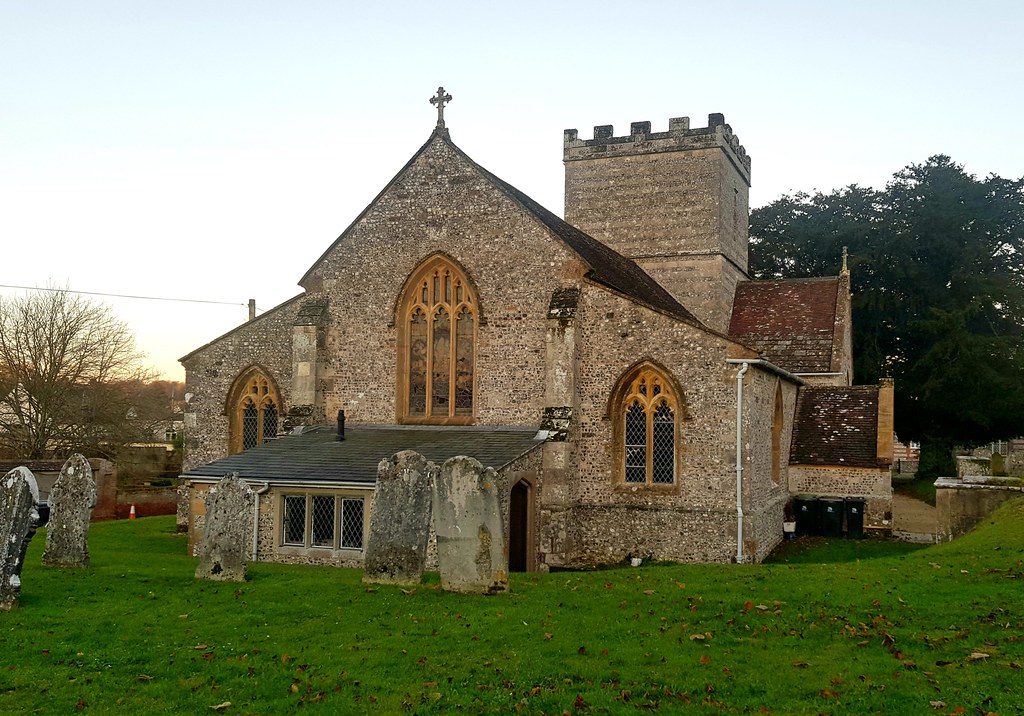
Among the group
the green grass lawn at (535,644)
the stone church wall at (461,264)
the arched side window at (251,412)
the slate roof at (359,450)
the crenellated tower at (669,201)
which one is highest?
the crenellated tower at (669,201)

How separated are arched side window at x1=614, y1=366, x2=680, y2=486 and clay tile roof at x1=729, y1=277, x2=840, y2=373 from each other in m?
10.8

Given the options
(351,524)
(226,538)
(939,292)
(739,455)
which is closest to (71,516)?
(226,538)

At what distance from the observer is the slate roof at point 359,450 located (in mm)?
18469

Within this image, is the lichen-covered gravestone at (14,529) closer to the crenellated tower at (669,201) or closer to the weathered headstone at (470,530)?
the weathered headstone at (470,530)

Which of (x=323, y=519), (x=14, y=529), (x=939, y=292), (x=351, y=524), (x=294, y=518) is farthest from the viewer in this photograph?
(x=939, y=292)

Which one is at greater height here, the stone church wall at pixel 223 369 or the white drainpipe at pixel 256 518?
the stone church wall at pixel 223 369

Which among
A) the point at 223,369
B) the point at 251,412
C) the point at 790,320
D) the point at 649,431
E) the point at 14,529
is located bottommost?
the point at 14,529

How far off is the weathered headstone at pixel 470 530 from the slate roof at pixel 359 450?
4888 mm

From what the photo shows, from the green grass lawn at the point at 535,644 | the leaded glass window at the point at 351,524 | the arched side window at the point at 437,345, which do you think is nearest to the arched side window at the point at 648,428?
the arched side window at the point at 437,345

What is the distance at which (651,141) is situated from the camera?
33000 mm

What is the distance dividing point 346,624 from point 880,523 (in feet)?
64.5

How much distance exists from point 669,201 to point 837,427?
10485 mm

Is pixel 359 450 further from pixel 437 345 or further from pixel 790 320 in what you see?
pixel 790 320

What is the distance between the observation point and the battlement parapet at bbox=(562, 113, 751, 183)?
3241 centimetres
